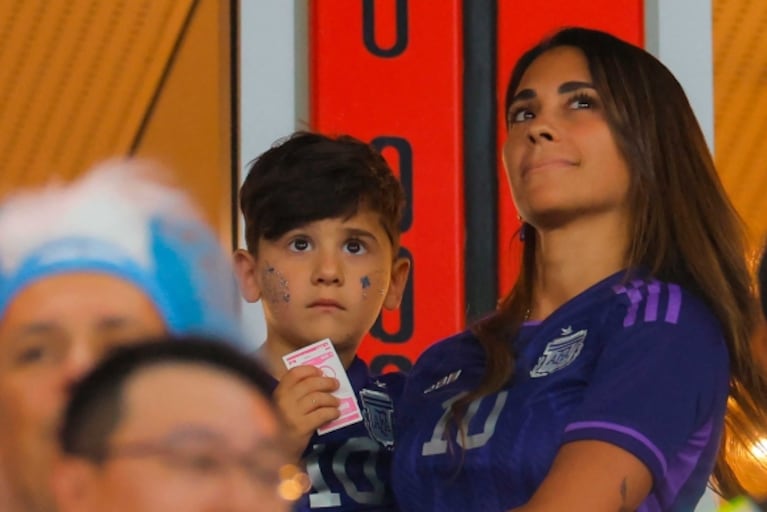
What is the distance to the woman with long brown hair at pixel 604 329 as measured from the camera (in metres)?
0.91

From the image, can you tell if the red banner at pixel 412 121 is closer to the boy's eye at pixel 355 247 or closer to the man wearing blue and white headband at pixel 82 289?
the boy's eye at pixel 355 247

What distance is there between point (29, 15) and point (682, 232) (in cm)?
93

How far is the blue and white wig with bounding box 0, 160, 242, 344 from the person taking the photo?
401 millimetres

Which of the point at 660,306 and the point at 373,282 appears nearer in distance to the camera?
the point at 660,306

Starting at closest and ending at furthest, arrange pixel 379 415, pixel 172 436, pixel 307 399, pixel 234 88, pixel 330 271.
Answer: pixel 172 436
pixel 307 399
pixel 330 271
pixel 379 415
pixel 234 88

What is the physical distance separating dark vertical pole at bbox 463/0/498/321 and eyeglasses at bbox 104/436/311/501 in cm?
125

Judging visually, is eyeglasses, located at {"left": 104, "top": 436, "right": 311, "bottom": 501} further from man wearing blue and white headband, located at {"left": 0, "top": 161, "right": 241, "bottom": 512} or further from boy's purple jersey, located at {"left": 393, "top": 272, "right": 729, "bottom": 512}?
boy's purple jersey, located at {"left": 393, "top": 272, "right": 729, "bottom": 512}

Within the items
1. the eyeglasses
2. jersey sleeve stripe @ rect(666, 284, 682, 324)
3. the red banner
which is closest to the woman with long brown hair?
jersey sleeve stripe @ rect(666, 284, 682, 324)

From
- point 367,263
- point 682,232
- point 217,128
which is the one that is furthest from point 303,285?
point 217,128

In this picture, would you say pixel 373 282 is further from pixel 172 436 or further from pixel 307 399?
pixel 172 436

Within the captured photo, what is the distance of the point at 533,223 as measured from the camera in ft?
3.46

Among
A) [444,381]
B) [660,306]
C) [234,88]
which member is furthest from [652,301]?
[234,88]

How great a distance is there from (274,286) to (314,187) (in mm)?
100

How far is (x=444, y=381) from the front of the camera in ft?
3.62
